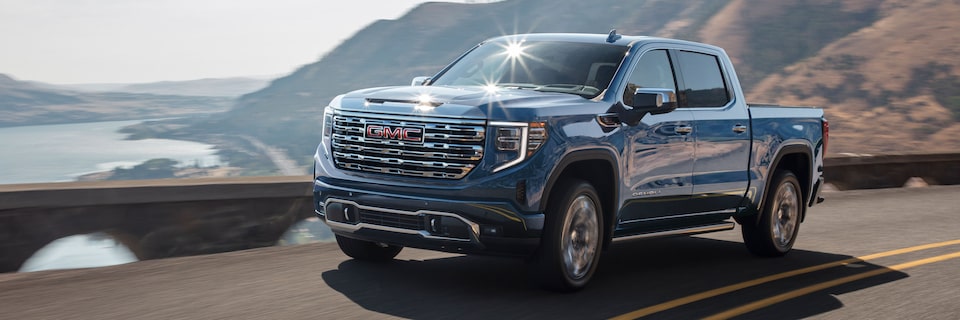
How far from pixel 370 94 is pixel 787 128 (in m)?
4.40

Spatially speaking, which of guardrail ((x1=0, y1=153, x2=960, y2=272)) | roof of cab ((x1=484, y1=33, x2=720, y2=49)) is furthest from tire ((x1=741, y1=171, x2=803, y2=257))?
guardrail ((x1=0, y1=153, x2=960, y2=272))

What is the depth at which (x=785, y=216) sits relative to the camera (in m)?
10.2

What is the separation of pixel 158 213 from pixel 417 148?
3162 mm

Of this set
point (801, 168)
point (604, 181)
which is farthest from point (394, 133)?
point (801, 168)

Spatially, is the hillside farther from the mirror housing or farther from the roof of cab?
the mirror housing

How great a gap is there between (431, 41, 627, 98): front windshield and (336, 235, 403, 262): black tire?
4.34 feet

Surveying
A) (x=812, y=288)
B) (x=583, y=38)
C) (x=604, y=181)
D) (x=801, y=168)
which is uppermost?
(x=583, y=38)

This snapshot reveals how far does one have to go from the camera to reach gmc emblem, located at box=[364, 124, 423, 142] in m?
6.88

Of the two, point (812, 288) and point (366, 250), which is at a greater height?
point (366, 250)

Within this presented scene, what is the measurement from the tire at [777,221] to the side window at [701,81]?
1.22m

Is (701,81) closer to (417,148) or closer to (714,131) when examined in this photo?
(714,131)

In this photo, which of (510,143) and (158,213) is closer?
(510,143)

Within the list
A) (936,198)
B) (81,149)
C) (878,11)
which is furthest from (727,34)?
(936,198)

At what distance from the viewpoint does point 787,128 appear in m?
9.97
